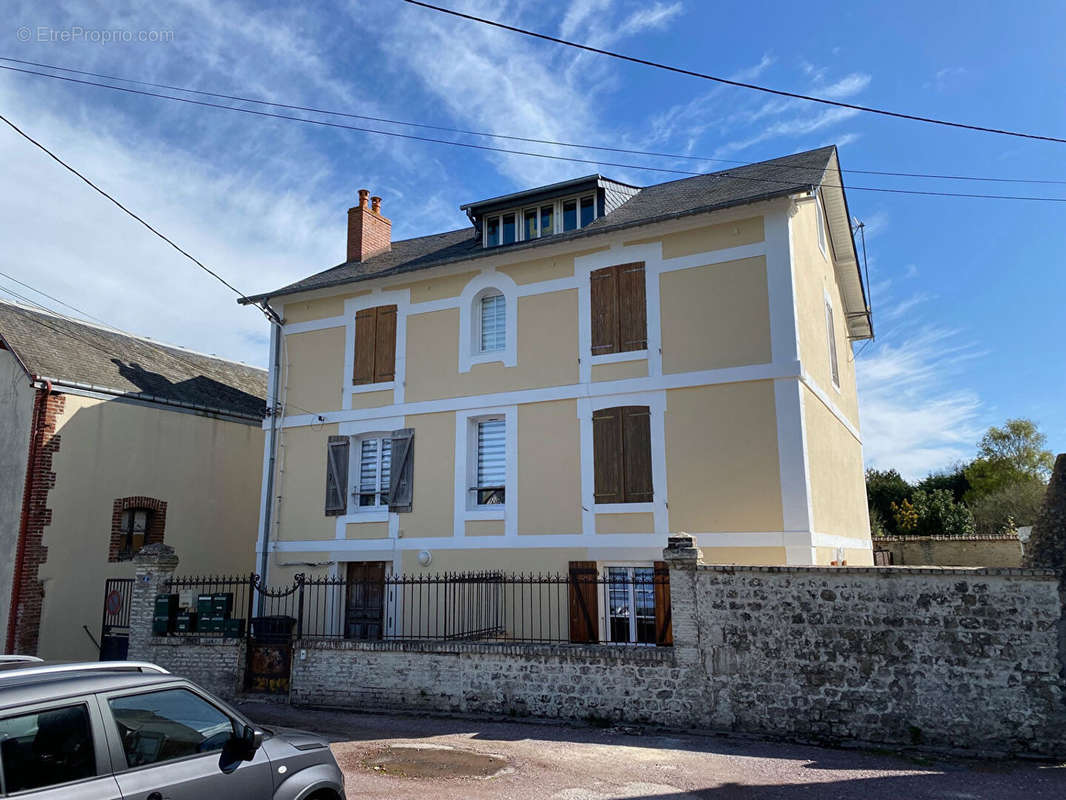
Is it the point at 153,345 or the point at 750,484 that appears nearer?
the point at 750,484

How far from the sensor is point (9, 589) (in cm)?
1480

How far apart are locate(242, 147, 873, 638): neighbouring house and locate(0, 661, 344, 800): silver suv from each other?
912cm

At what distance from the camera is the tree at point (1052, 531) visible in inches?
346

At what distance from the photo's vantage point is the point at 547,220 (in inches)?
639

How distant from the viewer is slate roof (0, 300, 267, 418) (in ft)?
53.5

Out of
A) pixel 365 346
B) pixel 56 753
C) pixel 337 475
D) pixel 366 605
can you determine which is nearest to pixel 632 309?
pixel 365 346

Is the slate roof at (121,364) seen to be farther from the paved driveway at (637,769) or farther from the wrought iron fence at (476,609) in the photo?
the paved driveway at (637,769)

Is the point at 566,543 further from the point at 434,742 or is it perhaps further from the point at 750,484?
the point at 434,742

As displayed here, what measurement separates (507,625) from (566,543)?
1876 mm

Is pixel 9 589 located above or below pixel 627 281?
below

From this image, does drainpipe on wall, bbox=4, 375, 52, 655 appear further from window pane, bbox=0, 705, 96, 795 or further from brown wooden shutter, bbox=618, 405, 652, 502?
window pane, bbox=0, 705, 96, 795

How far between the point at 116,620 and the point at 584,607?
9.40 m

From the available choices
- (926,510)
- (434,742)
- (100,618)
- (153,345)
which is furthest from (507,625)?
(926,510)

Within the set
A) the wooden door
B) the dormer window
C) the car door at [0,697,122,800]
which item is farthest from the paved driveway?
the dormer window
